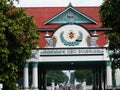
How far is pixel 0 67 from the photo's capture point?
27.8m

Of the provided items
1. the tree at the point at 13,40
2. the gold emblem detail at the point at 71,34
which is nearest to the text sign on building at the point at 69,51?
the gold emblem detail at the point at 71,34

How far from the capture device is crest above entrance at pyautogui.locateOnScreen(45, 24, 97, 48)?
3875 centimetres

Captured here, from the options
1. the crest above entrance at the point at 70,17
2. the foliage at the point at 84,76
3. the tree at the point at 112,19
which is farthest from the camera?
the foliage at the point at 84,76

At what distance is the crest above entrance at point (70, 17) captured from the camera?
40.0 m

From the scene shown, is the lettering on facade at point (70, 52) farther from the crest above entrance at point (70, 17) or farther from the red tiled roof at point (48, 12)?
the red tiled roof at point (48, 12)

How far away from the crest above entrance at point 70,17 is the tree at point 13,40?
9.78 m

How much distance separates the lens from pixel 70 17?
40031mm

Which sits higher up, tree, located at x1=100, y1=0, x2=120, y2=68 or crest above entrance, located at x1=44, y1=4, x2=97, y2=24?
crest above entrance, located at x1=44, y1=4, x2=97, y2=24

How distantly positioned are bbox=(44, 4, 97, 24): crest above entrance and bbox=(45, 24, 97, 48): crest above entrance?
45.1 inches

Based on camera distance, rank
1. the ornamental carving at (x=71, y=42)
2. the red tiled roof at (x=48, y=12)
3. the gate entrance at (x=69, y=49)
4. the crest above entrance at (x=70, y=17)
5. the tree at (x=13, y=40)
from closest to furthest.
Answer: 1. the tree at (x=13, y=40)
2. the gate entrance at (x=69, y=49)
3. the ornamental carving at (x=71, y=42)
4. the crest above entrance at (x=70, y=17)
5. the red tiled roof at (x=48, y=12)

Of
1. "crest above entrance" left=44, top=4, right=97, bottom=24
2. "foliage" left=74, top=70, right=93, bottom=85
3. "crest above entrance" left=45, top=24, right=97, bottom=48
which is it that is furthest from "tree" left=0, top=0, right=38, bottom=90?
"foliage" left=74, top=70, right=93, bottom=85

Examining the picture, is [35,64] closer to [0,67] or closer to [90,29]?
[90,29]

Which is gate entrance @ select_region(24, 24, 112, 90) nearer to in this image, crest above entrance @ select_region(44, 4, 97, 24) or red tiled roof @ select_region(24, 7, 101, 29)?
crest above entrance @ select_region(44, 4, 97, 24)

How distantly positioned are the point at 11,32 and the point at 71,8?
40.7 feet
